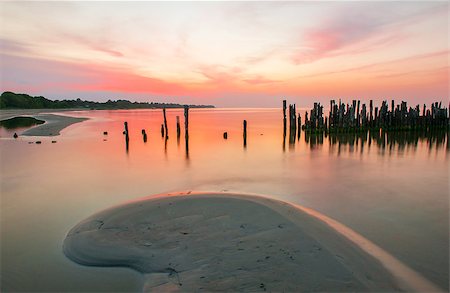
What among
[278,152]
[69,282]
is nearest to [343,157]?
[278,152]

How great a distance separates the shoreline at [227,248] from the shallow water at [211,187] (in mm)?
443

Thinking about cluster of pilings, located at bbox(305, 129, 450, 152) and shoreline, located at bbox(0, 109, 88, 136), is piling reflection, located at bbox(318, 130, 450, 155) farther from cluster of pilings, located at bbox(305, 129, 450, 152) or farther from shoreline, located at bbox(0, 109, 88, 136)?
shoreline, located at bbox(0, 109, 88, 136)

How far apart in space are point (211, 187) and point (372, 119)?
21481 millimetres

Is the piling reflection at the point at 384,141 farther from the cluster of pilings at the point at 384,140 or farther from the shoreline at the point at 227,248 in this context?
the shoreline at the point at 227,248

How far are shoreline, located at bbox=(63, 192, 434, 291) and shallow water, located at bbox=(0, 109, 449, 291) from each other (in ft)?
1.45

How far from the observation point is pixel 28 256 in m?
4.79

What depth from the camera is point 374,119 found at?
998 inches

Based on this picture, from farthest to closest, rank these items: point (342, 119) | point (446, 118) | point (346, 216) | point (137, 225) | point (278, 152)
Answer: point (446, 118) → point (342, 119) → point (278, 152) → point (346, 216) → point (137, 225)

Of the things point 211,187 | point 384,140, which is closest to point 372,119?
point 384,140

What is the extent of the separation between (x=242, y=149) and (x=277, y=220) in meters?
13.2

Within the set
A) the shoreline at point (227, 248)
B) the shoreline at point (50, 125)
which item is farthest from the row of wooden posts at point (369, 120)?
the shoreline at point (227, 248)

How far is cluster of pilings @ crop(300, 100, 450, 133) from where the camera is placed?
24781 mm

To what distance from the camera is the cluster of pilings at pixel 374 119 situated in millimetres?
24781

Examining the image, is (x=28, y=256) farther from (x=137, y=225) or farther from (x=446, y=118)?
(x=446, y=118)
